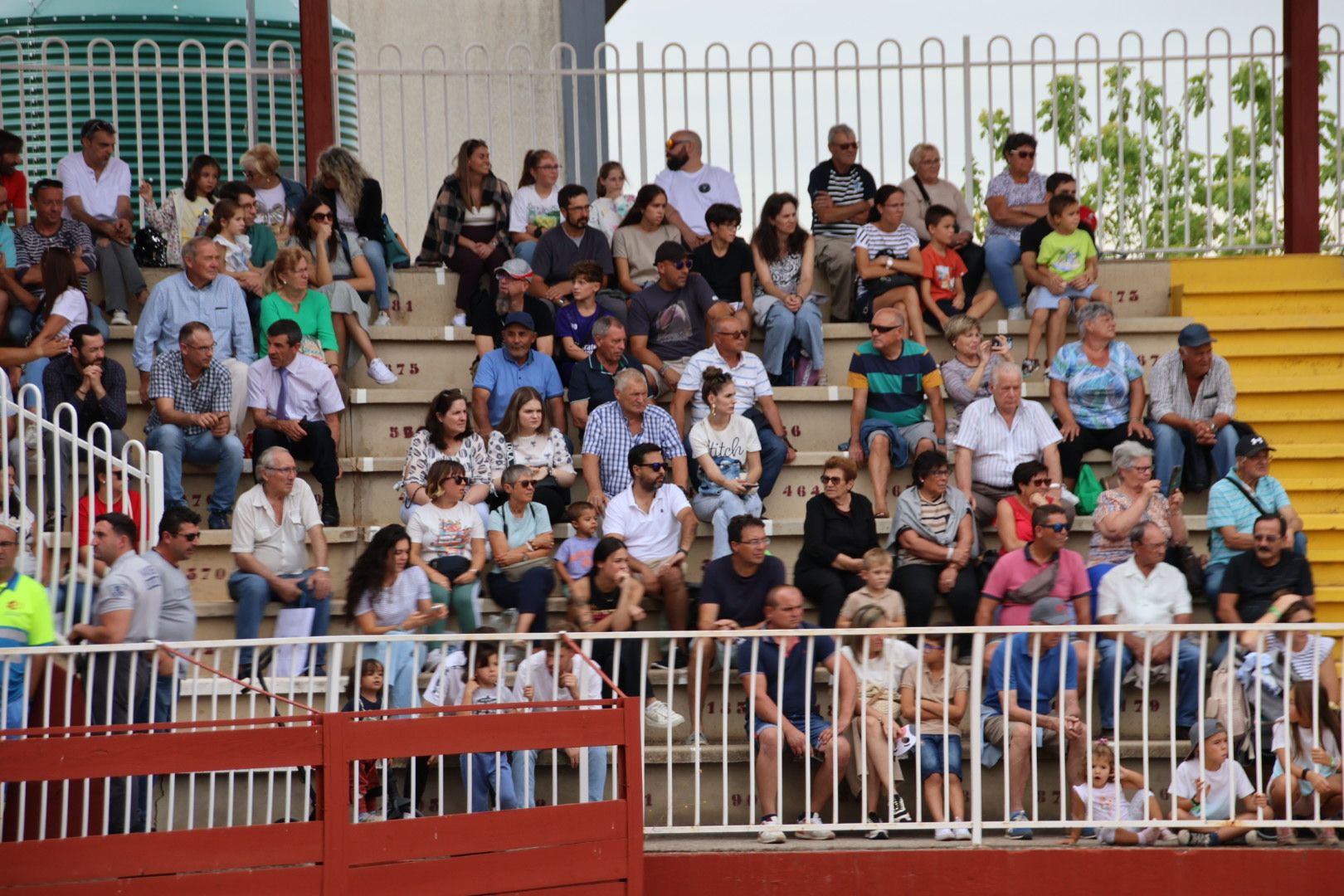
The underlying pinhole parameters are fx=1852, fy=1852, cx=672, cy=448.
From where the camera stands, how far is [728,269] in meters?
12.5

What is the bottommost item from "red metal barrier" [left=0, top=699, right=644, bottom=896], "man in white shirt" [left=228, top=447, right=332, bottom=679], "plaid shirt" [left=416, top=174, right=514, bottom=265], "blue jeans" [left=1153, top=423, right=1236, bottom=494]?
"red metal barrier" [left=0, top=699, right=644, bottom=896]

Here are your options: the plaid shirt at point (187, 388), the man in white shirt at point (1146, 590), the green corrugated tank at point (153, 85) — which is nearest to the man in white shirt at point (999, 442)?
the man in white shirt at point (1146, 590)

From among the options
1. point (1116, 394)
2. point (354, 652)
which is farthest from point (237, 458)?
point (1116, 394)

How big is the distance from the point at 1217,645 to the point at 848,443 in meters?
3.25

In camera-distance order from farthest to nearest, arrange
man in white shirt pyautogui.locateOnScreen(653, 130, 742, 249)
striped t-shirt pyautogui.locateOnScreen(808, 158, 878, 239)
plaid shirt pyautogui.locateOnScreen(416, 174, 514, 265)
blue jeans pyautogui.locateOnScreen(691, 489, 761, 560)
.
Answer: man in white shirt pyautogui.locateOnScreen(653, 130, 742, 249) < striped t-shirt pyautogui.locateOnScreen(808, 158, 878, 239) < plaid shirt pyautogui.locateOnScreen(416, 174, 514, 265) < blue jeans pyautogui.locateOnScreen(691, 489, 761, 560)

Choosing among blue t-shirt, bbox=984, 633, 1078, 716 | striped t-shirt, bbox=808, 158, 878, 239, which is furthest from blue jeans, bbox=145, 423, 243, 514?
striped t-shirt, bbox=808, 158, 878, 239

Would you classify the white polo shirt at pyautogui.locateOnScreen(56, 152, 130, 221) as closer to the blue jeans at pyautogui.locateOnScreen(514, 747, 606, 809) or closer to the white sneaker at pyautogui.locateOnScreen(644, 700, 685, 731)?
Answer: the white sneaker at pyautogui.locateOnScreen(644, 700, 685, 731)

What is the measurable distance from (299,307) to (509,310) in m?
1.32

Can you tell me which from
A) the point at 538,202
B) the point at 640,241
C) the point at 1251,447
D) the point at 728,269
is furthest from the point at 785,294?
the point at 1251,447

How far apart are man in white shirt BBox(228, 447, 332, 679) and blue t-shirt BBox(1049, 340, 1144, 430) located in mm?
4704

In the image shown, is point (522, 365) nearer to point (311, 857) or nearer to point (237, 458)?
point (237, 458)

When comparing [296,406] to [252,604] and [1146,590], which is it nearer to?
[252,604]

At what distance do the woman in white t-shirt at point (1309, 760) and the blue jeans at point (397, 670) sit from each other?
13.5 ft

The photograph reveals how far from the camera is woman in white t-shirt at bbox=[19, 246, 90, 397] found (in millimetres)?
11336
